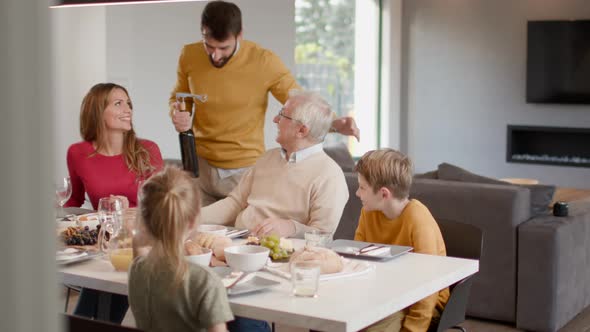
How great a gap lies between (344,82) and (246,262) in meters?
7.67

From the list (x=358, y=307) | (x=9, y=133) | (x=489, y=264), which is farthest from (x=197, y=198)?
(x=489, y=264)

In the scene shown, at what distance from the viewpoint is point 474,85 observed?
9.45 meters

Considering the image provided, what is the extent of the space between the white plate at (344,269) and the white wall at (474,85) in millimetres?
6940

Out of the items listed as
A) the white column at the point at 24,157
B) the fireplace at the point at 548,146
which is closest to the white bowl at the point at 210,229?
the white column at the point at 24,157

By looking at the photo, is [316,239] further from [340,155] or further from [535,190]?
[340,155]

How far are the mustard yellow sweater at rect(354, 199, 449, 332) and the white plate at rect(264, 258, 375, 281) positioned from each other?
245 millimetres

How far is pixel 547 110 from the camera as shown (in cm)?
897

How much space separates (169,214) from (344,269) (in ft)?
2.10

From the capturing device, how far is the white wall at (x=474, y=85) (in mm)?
8961

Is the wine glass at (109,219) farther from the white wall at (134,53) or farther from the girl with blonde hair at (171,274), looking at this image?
the white wall at (134,53)

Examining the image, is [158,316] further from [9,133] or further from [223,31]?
[223,31]

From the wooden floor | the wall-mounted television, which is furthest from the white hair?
the wall-mounted television

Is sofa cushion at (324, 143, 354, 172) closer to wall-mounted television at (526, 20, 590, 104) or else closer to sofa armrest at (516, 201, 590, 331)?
sofa armrest at (516, 201, 590, 331)

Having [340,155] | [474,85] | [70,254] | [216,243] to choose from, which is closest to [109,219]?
[70,254]
